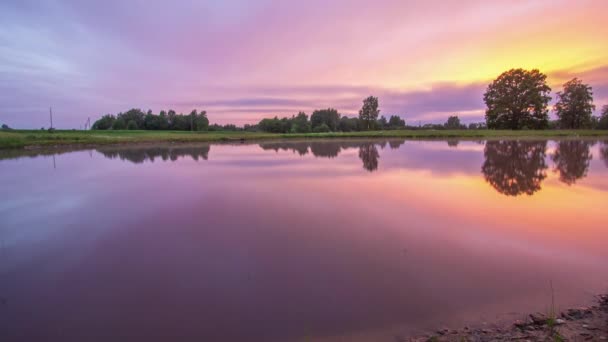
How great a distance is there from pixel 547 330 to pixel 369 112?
354ft

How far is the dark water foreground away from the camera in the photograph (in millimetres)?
4012

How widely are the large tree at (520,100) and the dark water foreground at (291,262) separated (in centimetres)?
6540

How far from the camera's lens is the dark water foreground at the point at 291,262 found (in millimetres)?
4012

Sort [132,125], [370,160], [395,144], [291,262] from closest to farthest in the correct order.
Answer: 1. [291,262]
2. [370,160]
3. [395,144]
4. [132,125]

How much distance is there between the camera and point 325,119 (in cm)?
13188

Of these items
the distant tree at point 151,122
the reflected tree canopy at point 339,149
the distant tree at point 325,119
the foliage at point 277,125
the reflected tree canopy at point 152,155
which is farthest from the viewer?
the distant tree at point 325,119

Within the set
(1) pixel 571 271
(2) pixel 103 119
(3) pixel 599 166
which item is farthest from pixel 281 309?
(2) pixel 103 119

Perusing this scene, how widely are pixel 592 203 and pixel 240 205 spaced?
35.5 ft

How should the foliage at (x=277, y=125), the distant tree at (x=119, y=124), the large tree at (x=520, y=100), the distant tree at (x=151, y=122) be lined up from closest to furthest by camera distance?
the large tree at (x=520, y=100) < the distant tree at (x=119, y=124) < the distant tree at (x=151, y=122) < the foliage at (x=277, y=125)

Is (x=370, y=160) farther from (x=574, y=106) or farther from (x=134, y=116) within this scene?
(x=134, y=116)

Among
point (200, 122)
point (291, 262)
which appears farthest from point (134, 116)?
point (291, 262)

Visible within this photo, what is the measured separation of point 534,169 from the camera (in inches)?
653

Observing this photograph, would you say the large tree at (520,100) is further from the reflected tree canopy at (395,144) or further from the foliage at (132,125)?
the foliage at (132,125)

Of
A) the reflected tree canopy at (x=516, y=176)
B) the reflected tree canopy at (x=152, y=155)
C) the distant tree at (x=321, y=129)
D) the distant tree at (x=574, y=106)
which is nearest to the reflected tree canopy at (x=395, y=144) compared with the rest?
the reflected tree canopy at (x=516, y=176)
